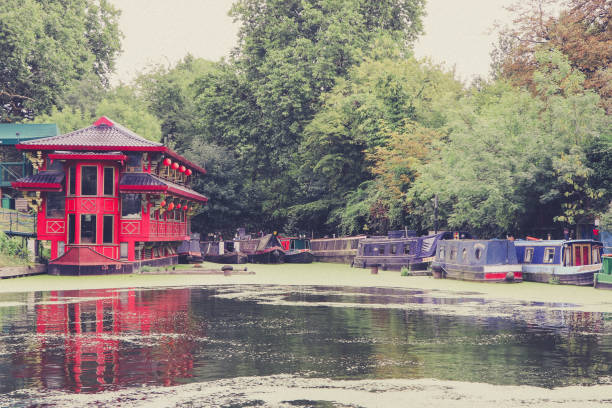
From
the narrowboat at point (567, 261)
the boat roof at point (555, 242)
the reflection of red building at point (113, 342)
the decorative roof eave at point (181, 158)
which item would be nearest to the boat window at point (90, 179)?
the decorative roof eave at point (181, 158)

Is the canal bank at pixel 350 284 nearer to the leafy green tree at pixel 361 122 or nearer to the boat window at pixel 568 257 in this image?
the boat window at pixel 568 257

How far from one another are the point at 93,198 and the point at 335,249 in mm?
24722

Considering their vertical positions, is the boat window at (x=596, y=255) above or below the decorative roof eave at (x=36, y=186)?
below

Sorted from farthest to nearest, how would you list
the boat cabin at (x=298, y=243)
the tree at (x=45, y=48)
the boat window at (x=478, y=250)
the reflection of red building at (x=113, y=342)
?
the tree at (x=45, y=48)
the boat cabin at (x=298, y=243)
the boat window at (x=478, y=250)
the reflection of red building at (x=113, y=342)

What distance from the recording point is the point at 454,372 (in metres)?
12.7

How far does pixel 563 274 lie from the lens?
34.2m

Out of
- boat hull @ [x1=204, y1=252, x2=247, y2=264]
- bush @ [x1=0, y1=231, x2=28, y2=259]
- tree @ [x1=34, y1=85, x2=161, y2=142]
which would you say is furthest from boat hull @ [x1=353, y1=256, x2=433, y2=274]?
tree @ [x1=34, y1=85, x2=161, y2=142]

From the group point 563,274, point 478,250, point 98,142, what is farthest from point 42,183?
point 563,274

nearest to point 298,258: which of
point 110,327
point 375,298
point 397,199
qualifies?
point 397,199

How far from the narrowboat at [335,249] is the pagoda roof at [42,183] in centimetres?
2415

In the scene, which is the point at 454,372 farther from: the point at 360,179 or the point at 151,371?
the point at 360,179

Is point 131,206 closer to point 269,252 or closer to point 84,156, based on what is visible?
point 84,156

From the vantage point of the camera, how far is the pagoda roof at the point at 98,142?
44438mm

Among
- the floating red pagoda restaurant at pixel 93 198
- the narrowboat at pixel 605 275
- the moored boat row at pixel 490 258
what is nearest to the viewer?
the narrowboat at pixel 605 275
